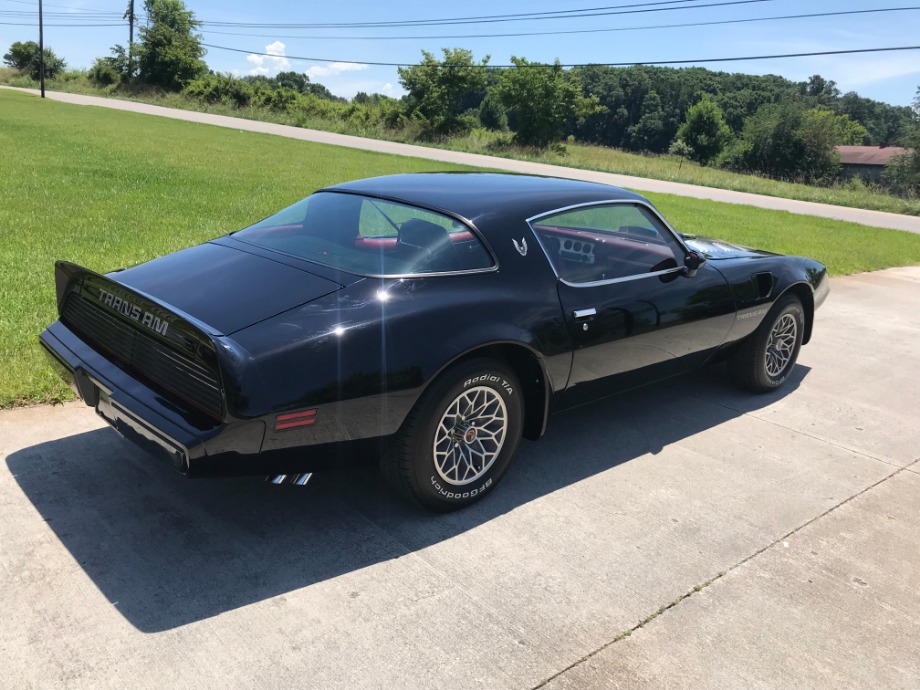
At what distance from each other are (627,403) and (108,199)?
8804 mm

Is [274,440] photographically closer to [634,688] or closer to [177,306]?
[177,306]

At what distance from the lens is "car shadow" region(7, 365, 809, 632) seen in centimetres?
255

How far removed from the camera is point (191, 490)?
3.16m

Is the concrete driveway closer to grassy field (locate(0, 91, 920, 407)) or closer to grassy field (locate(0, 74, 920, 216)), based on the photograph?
grassy field (locate(0, 91, 920, 407))

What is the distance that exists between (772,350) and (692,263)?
1262 millimetres

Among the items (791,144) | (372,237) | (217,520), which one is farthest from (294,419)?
(791,144)

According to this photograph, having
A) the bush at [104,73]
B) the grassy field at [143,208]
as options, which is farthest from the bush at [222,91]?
the grassy field at [143,208]

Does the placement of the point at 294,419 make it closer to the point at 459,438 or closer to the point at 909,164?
the point at 459,438

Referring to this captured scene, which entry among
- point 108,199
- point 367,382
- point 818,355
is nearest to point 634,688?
point 367,382

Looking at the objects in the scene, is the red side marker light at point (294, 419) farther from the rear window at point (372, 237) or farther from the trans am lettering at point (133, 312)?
the rear window at point (372, 237)

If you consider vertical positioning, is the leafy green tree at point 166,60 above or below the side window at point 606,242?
above

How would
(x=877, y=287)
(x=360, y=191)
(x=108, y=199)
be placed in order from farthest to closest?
(x=108, y=199), (x=877, y=287), (x=360, y=191)

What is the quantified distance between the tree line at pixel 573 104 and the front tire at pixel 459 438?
31200mm

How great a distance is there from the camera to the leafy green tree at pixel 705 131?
7581 cm
